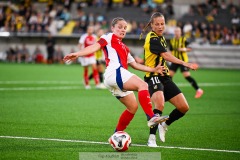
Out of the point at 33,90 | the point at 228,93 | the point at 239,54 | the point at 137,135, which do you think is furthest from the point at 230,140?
the point at 239,54

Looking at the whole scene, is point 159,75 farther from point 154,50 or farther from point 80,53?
point 80,53

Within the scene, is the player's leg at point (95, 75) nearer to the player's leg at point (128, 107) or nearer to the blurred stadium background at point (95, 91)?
the blurred stadium background at point (95, 91)

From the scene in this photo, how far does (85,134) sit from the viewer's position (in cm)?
1216

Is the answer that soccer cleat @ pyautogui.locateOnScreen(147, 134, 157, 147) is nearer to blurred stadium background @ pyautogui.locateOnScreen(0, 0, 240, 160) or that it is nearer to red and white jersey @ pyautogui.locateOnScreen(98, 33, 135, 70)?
blurred stadium background @ pyautogui.locateOnScreen(0, 0, 240, 160)

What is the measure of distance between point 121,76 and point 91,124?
3.72 metres

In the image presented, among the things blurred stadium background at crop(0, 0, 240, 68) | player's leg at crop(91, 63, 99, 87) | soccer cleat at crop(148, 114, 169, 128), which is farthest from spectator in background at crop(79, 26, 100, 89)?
blurred stadium background at crop(0, 0, 240, 68)

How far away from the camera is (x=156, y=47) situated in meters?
11.3

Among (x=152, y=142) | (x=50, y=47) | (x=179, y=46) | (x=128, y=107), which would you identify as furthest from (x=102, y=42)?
(x=50, y=47)

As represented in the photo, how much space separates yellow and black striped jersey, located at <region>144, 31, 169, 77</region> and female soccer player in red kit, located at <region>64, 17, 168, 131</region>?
59 cm

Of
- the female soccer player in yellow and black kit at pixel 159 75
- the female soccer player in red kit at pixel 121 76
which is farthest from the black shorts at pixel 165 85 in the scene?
the female soccer player in red kit at pixel 121 76

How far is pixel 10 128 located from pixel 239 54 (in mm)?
28632

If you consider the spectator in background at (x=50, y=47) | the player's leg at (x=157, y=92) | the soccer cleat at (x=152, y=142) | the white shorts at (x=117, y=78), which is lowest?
the spectator in background at (x=50, y=47)

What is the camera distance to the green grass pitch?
10203 millimetres

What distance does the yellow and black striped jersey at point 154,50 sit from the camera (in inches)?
446
